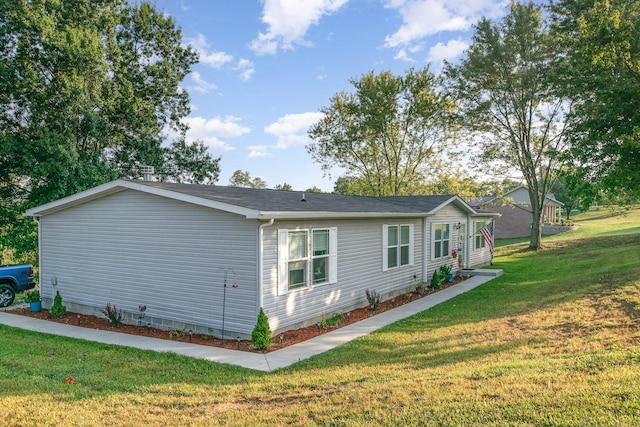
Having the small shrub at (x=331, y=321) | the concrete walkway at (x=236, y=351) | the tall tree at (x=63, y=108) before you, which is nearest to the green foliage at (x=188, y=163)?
the tall tree at (x=63, y=108)

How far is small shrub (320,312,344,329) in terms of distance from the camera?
9459 mm

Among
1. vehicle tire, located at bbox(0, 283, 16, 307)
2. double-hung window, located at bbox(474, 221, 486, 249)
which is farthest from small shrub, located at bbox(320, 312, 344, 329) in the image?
double-hung window, located at bbox(474, 221, 486, 249)

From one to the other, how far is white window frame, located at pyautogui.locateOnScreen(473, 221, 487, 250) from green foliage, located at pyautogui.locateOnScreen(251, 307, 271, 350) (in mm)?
14083

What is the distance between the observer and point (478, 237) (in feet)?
65.2

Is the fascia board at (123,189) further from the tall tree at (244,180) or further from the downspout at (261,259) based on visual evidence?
the tall tree at (244,180)

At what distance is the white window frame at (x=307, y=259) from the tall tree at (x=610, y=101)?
7.79 meters

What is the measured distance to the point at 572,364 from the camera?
5.69 m

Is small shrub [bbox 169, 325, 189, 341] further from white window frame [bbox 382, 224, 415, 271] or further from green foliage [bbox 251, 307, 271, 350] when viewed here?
white window frame [bbox 382, 224, 415, 271]

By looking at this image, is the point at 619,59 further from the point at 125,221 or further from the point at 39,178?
the point at 39,178

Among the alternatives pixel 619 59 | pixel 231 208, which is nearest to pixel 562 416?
pixel 231 208

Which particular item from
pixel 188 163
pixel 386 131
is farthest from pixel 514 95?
pixel 188 163

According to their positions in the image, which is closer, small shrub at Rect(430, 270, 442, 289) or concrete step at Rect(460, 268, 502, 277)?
small shrub at Rect(430, 270, 442, 289)

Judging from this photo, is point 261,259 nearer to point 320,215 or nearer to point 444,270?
point 320,215

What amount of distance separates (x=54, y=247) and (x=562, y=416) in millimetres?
12088
